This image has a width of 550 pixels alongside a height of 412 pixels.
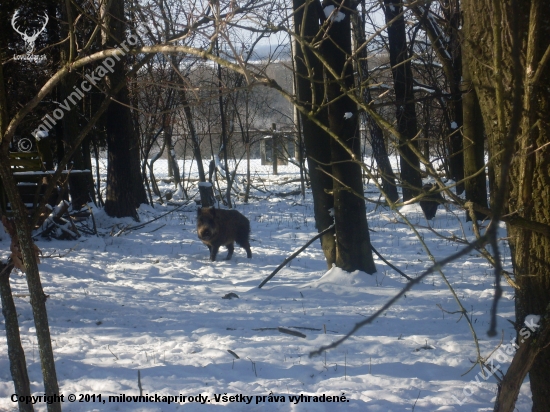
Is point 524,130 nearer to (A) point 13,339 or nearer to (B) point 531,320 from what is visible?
(B) point 531,320

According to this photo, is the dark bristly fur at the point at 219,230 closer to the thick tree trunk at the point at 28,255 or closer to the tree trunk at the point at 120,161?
the tree trunk at the point at 120,161

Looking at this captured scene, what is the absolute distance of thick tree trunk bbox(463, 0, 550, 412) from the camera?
2.53 meters

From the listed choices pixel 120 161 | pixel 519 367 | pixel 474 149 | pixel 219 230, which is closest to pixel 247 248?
pixel 219 230

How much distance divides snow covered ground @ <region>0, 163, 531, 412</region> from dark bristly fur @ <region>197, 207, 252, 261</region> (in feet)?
1.06

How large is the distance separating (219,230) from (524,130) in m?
7.06

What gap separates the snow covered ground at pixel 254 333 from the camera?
154 inches

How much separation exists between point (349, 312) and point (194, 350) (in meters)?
2.01

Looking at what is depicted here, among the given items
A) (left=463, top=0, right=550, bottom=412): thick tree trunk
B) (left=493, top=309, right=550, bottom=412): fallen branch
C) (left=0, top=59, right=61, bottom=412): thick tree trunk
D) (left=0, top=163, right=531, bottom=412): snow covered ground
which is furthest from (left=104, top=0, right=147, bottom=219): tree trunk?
(left=493, top=309, right=550, bottom=412): fallen branch

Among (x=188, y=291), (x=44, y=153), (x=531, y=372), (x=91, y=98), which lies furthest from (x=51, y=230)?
(x=531, y=372)

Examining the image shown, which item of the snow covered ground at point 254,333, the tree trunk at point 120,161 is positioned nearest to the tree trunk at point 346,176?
the snow covered ground at point 254,333

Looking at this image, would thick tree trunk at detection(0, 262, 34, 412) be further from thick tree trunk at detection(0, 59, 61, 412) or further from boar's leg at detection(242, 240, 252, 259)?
boar's leg at detection(242, 240, 252, 259)

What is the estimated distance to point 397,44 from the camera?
13867 mm

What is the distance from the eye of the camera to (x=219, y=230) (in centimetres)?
929

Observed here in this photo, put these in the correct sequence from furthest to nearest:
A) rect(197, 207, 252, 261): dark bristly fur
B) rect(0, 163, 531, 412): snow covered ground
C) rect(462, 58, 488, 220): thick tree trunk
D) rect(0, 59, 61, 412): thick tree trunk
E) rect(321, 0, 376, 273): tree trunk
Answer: rect(462, 58, 488, 220): thick tree trunk → rect(197, 207, 252, 261): dark bristly fur → rect(321, 0, 376, 273): tree trunk → rect(0, 163, 531, 412): snow covered ground → rect(0, 59, 61, 412): thick tree trunk
